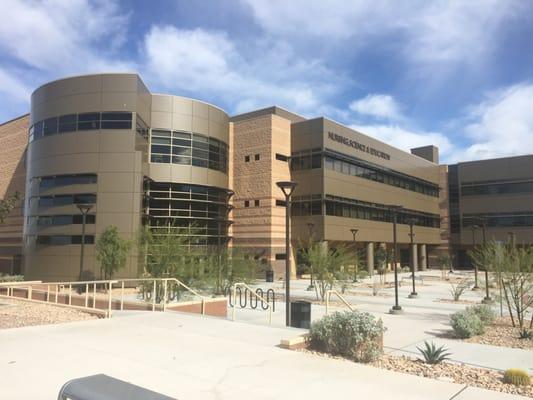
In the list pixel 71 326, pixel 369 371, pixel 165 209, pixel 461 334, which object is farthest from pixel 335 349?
pixel 165 209

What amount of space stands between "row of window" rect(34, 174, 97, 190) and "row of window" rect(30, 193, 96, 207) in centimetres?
83

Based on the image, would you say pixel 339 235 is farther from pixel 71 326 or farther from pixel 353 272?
pixel 71 326

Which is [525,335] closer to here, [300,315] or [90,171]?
[300,315]

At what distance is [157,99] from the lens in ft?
128

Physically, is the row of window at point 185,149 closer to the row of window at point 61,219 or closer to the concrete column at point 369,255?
the row of window at point 61,219

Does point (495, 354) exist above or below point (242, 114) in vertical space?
below

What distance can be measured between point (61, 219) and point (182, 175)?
32.9ft

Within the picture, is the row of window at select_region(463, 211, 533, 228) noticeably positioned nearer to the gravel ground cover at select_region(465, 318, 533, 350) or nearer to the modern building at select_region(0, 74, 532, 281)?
the modern building at select_region(0, 74, 532, 281)

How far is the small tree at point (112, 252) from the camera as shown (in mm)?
30094

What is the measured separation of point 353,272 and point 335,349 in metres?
16.8

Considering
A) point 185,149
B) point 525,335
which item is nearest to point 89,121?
point 185,149

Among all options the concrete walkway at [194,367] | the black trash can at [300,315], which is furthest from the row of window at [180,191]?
the concrete walkway at [194,367]

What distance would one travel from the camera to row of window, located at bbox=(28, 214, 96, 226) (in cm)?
3391

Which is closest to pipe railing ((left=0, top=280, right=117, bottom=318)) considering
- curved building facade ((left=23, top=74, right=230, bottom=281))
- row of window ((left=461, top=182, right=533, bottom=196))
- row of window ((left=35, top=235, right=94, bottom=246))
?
row of window ((left=35, top=235, right=94, bottom=246))
